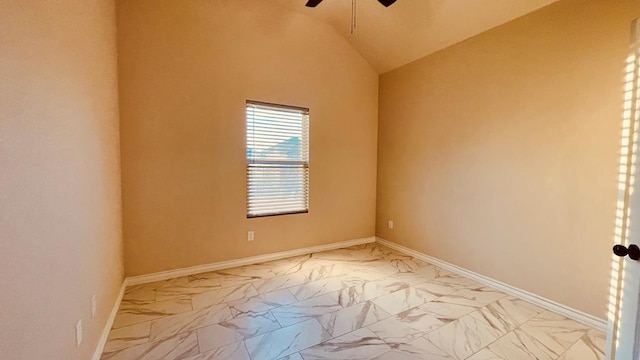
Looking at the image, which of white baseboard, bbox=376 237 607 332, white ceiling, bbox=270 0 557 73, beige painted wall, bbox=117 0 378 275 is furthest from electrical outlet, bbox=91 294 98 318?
white ceiling, bbox=270 0 557 73

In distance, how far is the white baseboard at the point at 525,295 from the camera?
86.5 inches

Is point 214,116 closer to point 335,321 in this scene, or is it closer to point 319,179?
point 319,179

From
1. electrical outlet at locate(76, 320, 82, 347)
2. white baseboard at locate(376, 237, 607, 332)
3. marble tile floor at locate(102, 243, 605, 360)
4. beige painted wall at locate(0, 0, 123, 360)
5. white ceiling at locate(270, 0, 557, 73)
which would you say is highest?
white ceiling at locate(270, 0, 557, 73)

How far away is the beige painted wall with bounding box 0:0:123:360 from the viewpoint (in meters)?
0.91

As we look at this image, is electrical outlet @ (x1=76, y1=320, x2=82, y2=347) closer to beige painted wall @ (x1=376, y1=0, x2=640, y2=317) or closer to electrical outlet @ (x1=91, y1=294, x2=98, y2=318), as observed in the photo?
electrical outlet @ (x1=91, y1=294, x2=98, y2=318)

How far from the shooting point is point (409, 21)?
10.6 feet

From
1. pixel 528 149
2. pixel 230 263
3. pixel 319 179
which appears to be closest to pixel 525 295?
pixel 528 149

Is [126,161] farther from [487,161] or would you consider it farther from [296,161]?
[487,161]

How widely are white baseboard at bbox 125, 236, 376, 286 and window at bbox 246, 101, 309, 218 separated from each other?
1.91 feet

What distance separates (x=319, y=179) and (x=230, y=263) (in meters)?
1.66

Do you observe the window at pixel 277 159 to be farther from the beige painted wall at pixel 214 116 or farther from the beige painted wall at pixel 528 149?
the beige painted wall at pixel 528 149

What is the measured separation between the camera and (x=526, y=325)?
2.21 metres

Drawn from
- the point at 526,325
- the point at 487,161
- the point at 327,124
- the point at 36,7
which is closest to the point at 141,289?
the point at 36,7

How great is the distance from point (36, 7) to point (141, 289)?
2576 millimetres
